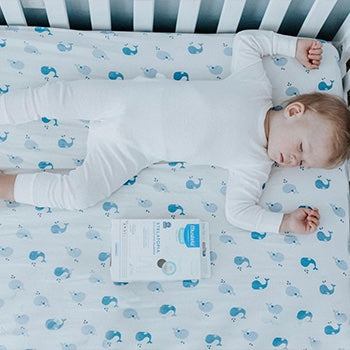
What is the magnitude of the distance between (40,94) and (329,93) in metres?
0.79

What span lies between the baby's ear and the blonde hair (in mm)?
18

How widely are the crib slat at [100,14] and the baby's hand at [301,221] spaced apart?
710 millimetres

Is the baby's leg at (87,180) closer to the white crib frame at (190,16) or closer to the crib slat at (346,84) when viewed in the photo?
the white crib frame at (190,16)

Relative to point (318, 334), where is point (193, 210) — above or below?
above

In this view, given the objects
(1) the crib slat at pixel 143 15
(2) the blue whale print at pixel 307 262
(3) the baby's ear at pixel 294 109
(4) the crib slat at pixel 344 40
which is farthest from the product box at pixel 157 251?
(4) the crib slat at pixel 344 40

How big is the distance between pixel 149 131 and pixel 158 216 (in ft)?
0.74

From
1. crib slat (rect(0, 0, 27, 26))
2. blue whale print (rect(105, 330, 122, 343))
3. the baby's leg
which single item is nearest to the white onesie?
the baby's leg

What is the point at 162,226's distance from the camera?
1465 mm

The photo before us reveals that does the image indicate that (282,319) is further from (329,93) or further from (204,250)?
(329,93)

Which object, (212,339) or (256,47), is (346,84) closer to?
(256,47)

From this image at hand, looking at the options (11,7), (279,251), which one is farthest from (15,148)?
(279,251)

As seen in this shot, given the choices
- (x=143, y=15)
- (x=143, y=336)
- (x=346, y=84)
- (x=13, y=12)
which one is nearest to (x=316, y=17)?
(x=346, y=84)

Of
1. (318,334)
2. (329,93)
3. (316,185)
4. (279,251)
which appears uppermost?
(329,93)

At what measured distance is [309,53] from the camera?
1566 mm
